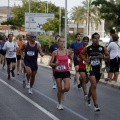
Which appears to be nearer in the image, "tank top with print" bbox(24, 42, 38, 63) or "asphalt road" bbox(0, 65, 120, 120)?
"asphalt road" bbox(0, 65, 120, 120)

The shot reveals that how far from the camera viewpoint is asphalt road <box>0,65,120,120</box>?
32.0ft

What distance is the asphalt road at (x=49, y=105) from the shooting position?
9.76 meters

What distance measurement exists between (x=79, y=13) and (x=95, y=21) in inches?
133

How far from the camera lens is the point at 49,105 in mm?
11266

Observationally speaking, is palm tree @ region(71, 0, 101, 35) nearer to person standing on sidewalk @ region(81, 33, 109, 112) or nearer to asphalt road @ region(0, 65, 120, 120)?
asphalt road @ region(0, 65, 120, 120)

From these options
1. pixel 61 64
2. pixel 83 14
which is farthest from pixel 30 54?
pixel 83 14

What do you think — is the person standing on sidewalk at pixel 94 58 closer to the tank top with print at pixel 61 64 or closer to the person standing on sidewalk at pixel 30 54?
the tank top with print at pixel 61 64

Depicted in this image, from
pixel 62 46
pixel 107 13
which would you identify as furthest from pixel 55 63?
pixel 107 13

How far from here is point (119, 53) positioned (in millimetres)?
16359

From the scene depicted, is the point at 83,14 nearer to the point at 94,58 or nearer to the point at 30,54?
the point at 30,54

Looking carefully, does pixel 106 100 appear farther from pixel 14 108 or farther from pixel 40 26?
pixel 40 26

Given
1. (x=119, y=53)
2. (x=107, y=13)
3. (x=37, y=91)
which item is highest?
(x=107, y=13)

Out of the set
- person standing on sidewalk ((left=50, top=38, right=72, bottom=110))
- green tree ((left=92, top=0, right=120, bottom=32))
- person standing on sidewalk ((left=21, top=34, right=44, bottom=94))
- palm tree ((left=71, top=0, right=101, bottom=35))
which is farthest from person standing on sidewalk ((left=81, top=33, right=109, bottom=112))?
palm tree ((left=71, top=0, right=101, bottom=35))

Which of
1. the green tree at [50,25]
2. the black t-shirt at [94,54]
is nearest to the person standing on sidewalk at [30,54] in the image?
the black t-shirt at [94,54]
